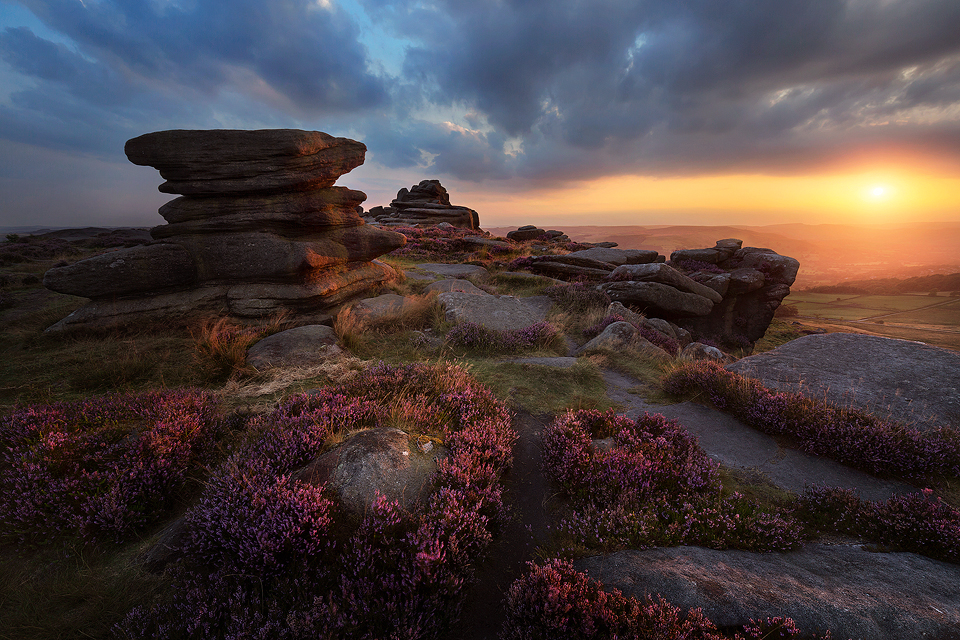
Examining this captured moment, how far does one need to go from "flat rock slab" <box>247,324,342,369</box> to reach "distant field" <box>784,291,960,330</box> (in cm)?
4440

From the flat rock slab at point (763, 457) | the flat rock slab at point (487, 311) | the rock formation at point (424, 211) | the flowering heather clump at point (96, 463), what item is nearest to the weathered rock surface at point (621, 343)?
the flat rock slab at point (487, 311)

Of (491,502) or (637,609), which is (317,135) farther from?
(637,609)

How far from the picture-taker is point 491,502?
145 inches

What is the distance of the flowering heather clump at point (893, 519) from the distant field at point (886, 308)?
3991 cm

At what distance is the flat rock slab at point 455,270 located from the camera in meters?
19.4

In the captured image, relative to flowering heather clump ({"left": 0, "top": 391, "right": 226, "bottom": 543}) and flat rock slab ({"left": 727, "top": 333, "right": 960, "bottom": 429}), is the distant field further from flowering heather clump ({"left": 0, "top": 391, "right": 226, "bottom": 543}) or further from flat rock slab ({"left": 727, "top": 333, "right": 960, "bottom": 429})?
flowering heather clump ({"left": 0, "top": 391, "right": 226, "bottom": 543})

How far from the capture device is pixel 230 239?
1092 cm

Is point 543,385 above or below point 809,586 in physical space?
below

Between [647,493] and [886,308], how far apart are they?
6331cm

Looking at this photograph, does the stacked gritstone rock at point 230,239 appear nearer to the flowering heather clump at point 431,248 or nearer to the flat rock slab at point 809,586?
the flat rock slab at point 809,586

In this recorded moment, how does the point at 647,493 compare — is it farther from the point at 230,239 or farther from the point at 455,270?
the point at 455,270

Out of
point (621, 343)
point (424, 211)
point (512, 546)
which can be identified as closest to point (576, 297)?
point (621, 343)

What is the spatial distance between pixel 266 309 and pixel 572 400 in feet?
29.9

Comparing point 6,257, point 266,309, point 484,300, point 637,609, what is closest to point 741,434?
point 637,609
